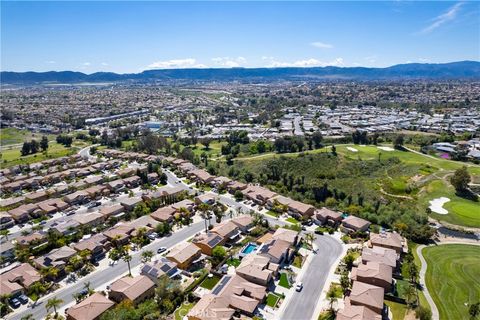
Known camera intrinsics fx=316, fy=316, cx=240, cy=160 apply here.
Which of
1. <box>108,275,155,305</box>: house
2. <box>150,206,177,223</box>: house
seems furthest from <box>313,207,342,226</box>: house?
<box>108,275,155,305</box>: house

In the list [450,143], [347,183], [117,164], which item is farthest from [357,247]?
[450,143]

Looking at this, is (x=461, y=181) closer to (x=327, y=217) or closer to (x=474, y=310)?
(x=327, y=217)

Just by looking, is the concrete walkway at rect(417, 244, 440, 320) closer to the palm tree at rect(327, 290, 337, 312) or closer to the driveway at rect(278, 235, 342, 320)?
the palm tree at rect(327, 290, 337, 312)

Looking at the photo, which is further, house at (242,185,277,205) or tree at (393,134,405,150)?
tree at (393,134,405,150)

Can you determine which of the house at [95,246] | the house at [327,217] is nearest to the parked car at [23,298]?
the house at [95,246]

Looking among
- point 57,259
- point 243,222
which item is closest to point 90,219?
point 57,259

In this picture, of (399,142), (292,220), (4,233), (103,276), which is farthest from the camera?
(399,142)
